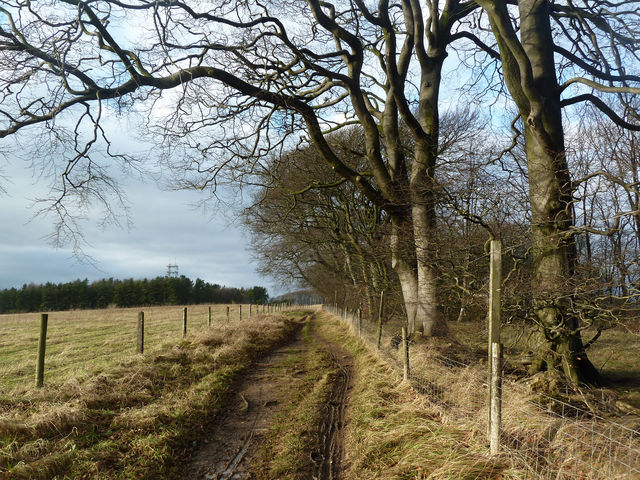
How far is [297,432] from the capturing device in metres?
5.34

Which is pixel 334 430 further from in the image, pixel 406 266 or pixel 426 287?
pixel 406 266

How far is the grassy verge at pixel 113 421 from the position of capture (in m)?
4.01

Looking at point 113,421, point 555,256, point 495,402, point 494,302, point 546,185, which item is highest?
point 546,185

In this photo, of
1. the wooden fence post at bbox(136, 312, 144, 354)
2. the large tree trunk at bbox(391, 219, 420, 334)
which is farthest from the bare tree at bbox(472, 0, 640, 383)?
the wooden fence post at bbox(136, 312, 144, 354)

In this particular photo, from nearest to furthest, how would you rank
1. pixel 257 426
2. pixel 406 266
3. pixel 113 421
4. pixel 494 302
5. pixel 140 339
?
1. pixel 494 302
2. pixel 113 421
3. pixel 257 426
4. pixel 140 339
5. pixel 406 266

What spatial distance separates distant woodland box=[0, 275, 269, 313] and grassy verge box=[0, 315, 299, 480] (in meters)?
53.1

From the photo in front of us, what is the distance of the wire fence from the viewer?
3111 mm

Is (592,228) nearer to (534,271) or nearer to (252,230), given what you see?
(534,271)

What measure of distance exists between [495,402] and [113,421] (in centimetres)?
479

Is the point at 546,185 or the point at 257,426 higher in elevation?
the point at 546,185

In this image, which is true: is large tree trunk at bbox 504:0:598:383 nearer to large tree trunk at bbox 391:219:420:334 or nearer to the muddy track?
large tree trunk at bbox 391:219:420:334

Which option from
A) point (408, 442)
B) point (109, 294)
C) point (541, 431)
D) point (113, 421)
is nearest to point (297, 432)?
point (408, 442)

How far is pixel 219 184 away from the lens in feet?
35.7

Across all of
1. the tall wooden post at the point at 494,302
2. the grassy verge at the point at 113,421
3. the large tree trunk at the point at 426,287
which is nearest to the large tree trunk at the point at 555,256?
the large tree trunk at the point at 426,287
